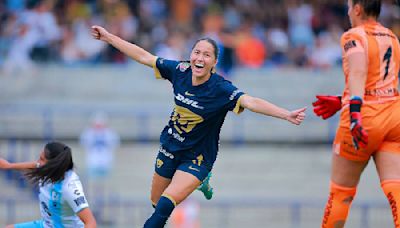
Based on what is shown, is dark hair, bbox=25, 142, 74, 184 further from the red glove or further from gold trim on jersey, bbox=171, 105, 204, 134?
the red glove

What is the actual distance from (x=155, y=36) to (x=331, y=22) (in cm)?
415

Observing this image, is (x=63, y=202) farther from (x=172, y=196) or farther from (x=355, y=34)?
(x=355, y=34)

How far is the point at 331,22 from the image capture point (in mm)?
24609

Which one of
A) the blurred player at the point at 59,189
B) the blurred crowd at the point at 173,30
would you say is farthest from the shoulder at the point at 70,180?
the blurred crowd at the point at 173,30

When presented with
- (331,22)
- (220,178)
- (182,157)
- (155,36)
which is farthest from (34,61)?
(182,157)

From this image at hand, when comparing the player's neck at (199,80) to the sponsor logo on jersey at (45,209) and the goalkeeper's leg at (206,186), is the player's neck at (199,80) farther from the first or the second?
the sponsor logo on jersey at (45,209)

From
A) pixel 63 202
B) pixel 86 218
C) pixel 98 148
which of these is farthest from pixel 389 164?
pixel 98 148

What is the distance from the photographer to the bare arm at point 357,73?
8820 millimetres

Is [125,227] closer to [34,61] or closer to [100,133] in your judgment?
[100,133]

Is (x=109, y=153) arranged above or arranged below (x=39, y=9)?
below

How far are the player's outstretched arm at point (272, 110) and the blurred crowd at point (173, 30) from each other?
12769mm

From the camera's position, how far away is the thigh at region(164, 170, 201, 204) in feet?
32.7

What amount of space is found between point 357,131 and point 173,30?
15032 millimetres

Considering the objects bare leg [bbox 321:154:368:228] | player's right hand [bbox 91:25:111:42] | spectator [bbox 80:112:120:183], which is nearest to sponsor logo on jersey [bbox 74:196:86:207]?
player's right hand [bbox 91:25:111:42]
